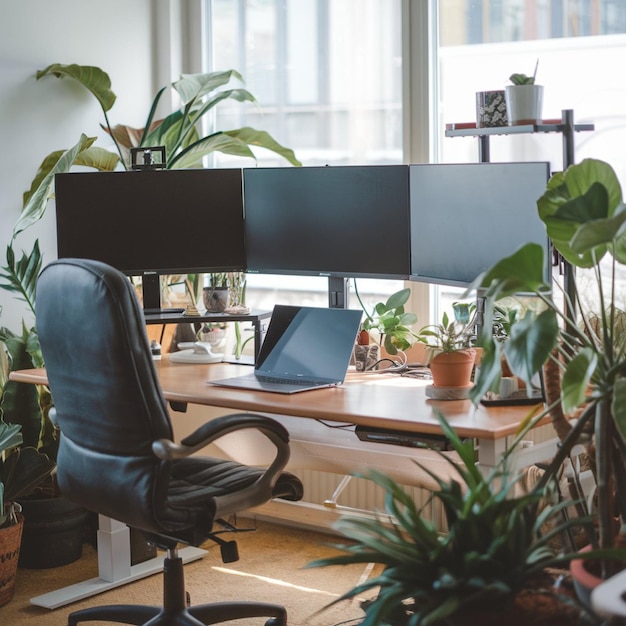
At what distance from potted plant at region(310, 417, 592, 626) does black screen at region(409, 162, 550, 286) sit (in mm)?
→ 898

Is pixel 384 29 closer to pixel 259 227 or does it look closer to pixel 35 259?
pixel 259 227

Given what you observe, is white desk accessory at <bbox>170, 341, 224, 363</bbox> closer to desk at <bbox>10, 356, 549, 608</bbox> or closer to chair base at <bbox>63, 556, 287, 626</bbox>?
desk at <bbox>10, 356, 549, 608</bbox>

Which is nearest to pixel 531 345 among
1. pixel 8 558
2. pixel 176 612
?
pixel 176 612

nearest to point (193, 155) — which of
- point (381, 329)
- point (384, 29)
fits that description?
point (384, 29)

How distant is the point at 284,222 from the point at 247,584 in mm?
1190

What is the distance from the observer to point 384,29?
3.65m

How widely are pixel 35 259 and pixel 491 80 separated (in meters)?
1.67

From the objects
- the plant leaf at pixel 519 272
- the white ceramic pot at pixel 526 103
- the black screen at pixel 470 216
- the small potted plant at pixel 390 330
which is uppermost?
the white ceramic pot at pixel 526 103

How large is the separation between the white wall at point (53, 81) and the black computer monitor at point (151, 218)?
17.2 inches

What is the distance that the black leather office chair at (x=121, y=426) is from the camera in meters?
2.36

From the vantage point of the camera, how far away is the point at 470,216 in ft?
9.13

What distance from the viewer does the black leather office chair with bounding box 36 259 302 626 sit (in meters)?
2.36

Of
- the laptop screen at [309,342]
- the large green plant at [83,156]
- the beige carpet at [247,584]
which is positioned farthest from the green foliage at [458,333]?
the large green plant at [83,156]

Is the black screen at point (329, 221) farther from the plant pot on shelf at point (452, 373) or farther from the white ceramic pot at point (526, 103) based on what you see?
the plant pot on shelf at point (452, 373)
